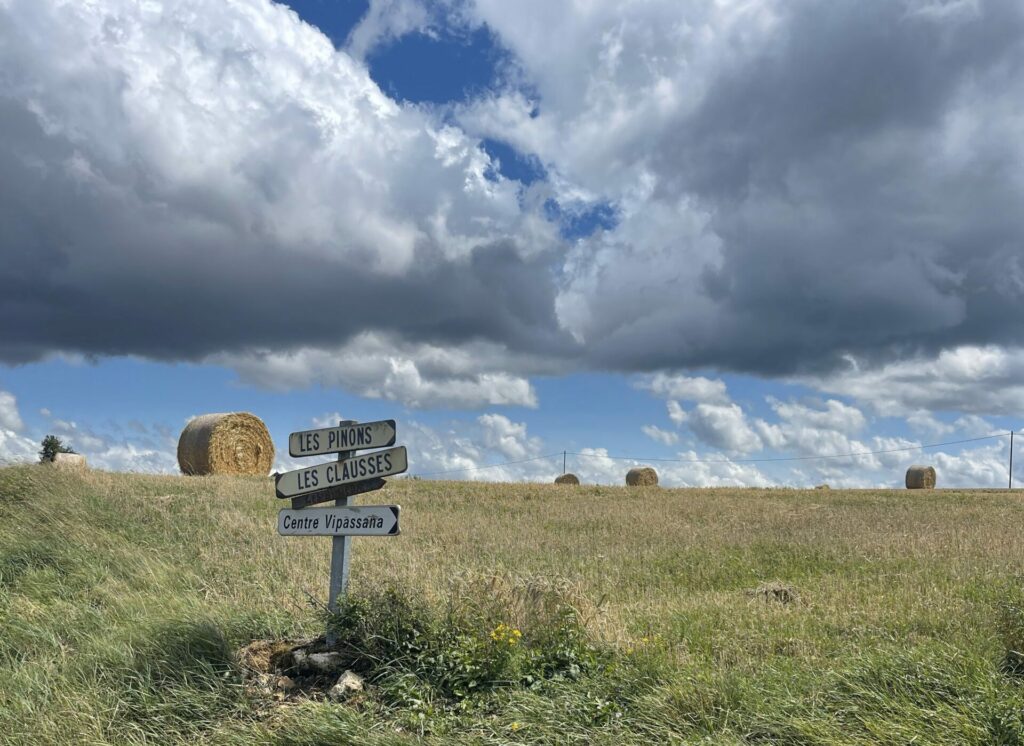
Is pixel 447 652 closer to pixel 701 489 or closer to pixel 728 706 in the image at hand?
pixel 728 706

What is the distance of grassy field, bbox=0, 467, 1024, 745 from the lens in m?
5.57

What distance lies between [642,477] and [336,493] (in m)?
30.7

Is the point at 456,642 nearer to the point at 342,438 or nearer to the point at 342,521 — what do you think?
the point at 342,521

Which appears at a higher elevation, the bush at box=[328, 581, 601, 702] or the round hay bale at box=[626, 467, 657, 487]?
the round hay bale at box=[626, 467, 657, 487]

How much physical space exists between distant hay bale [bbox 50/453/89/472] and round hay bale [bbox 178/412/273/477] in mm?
4554

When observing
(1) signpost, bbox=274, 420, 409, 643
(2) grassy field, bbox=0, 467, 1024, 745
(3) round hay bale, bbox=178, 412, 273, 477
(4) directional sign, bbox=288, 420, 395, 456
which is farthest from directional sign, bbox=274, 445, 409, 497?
(3) round hay bale, bbox=178, 412, 273, 477

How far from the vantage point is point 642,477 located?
3769cm

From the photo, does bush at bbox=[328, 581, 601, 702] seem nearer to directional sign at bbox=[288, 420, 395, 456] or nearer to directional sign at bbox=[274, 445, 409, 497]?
directional sign at bbox=[274, 445, 409, 497]

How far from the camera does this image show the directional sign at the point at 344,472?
308 inches

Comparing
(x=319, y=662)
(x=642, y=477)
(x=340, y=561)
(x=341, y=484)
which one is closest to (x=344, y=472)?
(x=341, y=484)

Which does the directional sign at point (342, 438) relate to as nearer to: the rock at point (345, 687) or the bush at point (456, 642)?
the bush at point (456, 642)

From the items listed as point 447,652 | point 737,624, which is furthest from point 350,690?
point 737,624

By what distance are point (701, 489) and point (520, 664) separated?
1098 inches

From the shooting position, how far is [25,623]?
29.2ft
